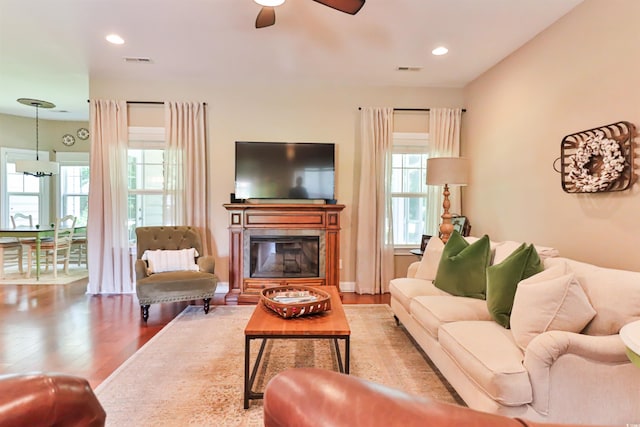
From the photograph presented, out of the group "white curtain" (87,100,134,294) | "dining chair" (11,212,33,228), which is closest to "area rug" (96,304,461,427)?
"white curtain" (87,100,134,294)

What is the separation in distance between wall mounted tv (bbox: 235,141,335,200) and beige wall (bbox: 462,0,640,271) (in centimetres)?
202

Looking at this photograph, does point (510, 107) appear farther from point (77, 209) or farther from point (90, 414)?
point (77, 209)

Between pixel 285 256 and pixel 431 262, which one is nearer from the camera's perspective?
pixel 431 262

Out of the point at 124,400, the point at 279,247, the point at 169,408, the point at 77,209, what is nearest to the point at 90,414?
the point at 169,408

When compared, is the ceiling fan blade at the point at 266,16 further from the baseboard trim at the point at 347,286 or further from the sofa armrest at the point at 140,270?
the baseboard trim at the point at 347,286

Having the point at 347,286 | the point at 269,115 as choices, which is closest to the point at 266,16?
the point at 269,115

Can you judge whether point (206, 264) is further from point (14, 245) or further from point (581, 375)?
point (14, 245)

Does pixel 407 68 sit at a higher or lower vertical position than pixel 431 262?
higher

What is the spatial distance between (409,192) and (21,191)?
730 centimetres

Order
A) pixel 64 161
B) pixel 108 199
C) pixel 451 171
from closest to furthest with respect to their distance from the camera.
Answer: pixel 451 171 < pixel 108 199 < pixel 64 161

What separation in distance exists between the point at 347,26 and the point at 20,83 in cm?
476

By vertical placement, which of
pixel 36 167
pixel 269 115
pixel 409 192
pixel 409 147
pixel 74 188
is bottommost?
pixel 409 192

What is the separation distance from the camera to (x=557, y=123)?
3051 mm

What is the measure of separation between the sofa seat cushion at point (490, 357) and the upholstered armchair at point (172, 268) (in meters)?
2.53
